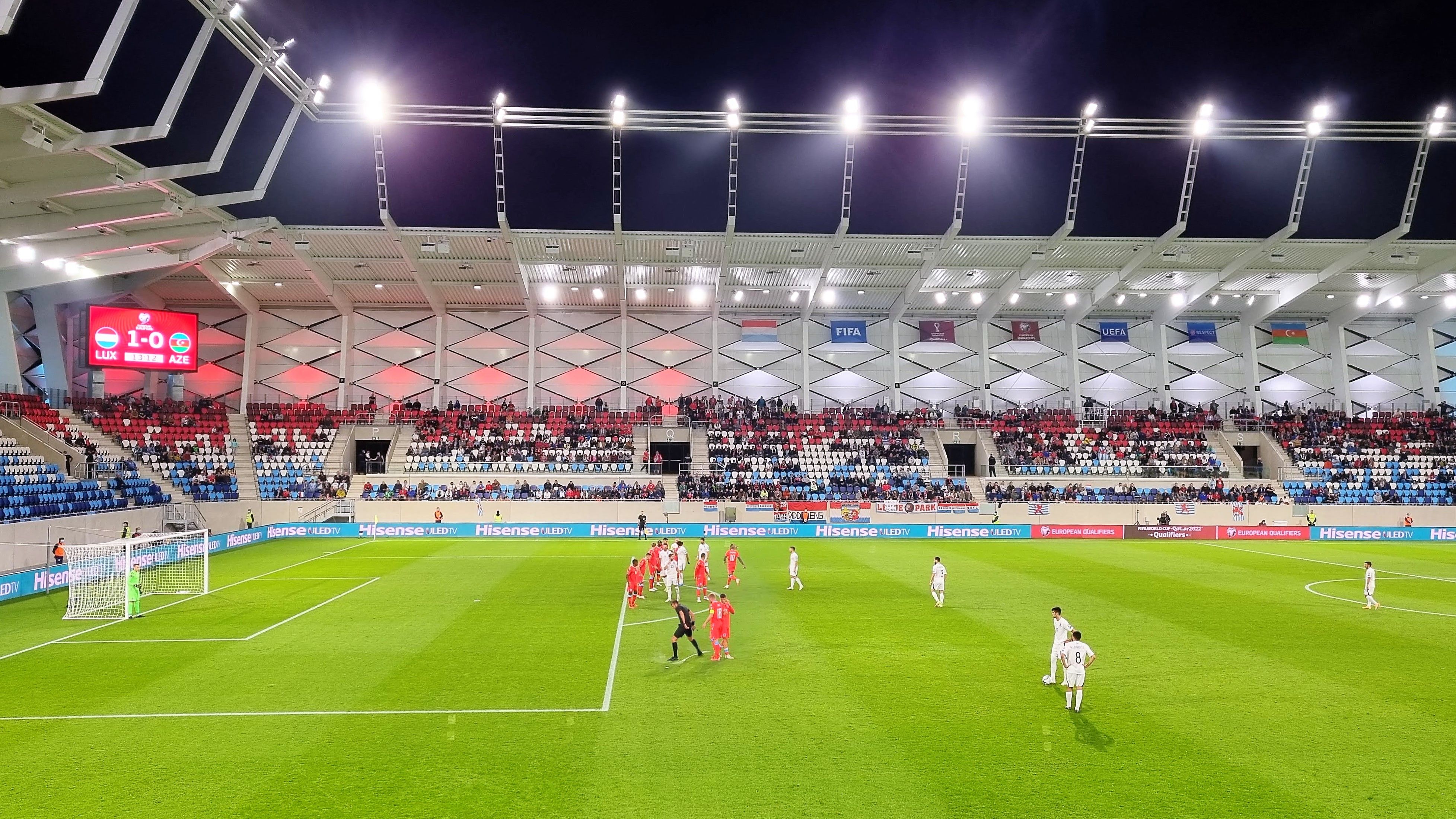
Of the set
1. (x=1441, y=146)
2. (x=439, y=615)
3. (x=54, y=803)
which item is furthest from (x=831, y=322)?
(x=54, y=803)

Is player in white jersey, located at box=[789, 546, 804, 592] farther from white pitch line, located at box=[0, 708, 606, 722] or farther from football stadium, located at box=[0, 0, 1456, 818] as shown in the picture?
white pitch line, located at box=[0, 708, 606, 722]

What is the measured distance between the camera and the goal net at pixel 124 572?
59.8ft

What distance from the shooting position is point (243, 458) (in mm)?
42344

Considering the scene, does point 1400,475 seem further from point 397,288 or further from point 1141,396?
point 397,288

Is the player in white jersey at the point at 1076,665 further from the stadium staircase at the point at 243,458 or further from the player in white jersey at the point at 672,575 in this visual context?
the stadium staircase at the point at 243,458

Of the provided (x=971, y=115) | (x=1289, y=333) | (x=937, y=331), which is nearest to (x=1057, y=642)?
(x=971, y=115)

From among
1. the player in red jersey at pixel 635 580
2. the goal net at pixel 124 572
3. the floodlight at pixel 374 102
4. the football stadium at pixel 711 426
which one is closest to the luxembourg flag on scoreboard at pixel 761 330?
the football stadium at pixel 711 426

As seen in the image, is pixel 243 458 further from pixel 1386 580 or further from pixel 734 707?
pixel 1386 580

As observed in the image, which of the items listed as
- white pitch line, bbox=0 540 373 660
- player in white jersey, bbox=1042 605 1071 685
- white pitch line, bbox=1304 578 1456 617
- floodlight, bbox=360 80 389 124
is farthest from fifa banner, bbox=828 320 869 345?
player in white jersey, bbox=1042 605 1071 685

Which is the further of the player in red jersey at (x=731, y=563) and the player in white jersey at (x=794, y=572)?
the player in white jersey at (x=794, y=572)

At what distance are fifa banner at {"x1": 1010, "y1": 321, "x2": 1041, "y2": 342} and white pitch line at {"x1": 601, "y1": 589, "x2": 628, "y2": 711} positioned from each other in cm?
3871

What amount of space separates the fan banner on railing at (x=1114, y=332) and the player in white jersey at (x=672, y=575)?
137ft

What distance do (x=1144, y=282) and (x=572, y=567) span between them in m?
37.5

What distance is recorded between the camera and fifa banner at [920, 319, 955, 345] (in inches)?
2003
